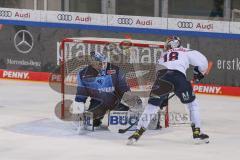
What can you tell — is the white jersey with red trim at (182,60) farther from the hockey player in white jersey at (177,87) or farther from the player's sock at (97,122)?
the player's sock at (97,122)

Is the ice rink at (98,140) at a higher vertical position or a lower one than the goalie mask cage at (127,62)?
lower

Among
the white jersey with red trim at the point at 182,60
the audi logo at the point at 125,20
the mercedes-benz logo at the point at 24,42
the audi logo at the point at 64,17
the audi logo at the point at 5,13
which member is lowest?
the white jersey with red trim at the point at 182,60

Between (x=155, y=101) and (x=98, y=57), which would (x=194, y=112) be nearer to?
(x=155, y=101)

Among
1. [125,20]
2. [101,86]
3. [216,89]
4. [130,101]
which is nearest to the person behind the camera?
[101,86]

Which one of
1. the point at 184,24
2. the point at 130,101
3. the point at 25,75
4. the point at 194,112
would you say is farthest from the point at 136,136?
the point at 25,75

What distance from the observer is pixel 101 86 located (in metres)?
12.0

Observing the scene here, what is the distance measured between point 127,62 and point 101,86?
42.2 inches

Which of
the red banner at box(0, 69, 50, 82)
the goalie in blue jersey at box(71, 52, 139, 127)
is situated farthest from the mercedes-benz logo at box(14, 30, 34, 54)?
the goalie in blue jersey at box(71, 52, 139, 127)

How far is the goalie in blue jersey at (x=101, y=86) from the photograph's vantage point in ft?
39.2

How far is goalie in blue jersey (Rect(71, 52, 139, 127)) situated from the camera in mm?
11961

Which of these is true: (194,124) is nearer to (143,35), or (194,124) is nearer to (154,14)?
(143,35)

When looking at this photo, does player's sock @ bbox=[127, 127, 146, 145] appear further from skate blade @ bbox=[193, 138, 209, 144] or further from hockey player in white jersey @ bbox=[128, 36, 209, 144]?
skate blade @ bbox=[193, 138, 209, 144]

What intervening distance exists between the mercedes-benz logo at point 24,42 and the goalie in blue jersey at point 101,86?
6.12 meters

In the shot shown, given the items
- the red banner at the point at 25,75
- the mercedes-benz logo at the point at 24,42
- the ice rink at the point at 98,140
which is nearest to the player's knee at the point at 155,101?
the ice rink at the point at 98,140
